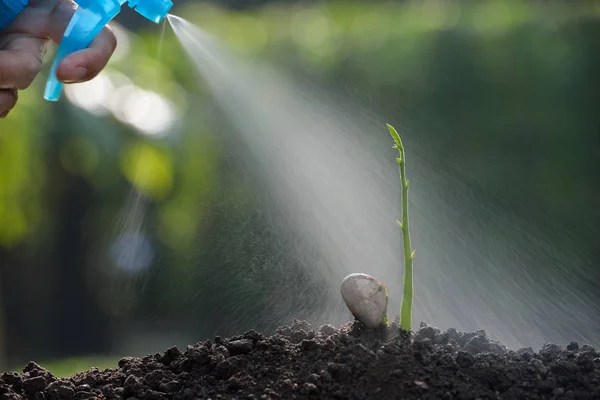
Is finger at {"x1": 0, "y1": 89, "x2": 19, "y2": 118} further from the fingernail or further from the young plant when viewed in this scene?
the young plant

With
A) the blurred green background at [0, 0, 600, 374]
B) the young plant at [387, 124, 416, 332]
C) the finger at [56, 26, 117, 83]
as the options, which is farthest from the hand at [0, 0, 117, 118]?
the blurred green background at [0, 0, 600, 374]

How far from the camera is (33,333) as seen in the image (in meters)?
2.29

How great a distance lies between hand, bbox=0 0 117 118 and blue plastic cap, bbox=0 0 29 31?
0.03m

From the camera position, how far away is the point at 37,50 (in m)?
1.08

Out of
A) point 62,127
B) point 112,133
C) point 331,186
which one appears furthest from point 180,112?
point 331,186

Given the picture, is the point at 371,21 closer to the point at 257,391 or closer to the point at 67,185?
the point at 67,185

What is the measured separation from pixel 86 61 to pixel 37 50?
0.57ft

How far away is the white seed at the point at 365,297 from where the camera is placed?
1029mm

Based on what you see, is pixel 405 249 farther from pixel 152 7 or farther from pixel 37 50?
pixel 37 50

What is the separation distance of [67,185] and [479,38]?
53.7 inches

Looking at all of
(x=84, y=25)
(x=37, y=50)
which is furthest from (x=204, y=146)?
(x=84, y=25)

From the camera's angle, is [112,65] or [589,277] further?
[112,65]

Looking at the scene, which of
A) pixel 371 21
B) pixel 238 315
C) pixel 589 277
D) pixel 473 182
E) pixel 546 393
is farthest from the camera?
pixel 371 21

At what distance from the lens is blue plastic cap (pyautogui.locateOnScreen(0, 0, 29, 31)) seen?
103cm
